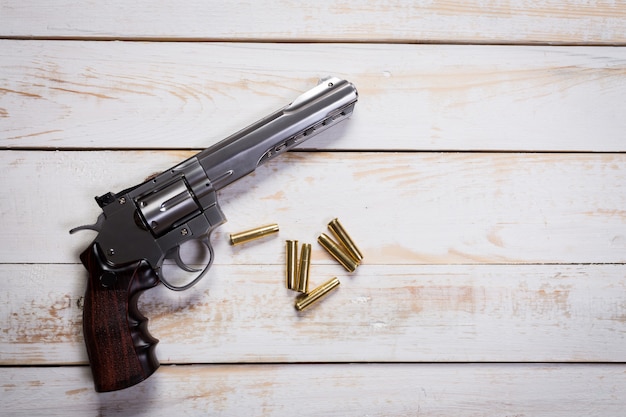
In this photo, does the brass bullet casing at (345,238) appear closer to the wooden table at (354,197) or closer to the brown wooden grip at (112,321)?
the wooden table at (354,197)

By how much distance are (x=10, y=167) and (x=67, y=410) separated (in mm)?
554

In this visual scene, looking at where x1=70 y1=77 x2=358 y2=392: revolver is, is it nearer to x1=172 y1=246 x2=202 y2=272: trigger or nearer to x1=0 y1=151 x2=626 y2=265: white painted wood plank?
x1=172 y1=246 x2=202 y2=272: trigger

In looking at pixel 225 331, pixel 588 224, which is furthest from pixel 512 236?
pixel 225 331

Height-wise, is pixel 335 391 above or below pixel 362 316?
below

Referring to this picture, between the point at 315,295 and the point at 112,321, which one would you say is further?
the point at 315,295

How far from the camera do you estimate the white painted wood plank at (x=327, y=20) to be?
1.20 meters

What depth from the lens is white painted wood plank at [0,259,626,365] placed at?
118 centimetres

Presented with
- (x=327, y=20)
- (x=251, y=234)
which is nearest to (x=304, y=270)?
(x=251, y=234)

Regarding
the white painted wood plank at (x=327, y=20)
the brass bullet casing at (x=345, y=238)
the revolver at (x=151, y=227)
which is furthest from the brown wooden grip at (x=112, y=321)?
the white painted wood plank at (x=327, y=20)

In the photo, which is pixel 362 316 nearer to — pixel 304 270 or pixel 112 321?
pixel 304 270

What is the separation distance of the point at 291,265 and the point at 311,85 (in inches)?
16.3

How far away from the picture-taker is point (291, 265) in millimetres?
1192

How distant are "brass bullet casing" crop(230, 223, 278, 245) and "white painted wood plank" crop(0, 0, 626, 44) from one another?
436mm

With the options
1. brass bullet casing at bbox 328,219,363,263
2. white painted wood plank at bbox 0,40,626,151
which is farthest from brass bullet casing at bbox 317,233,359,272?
white painted wood plank at bbox 0,40,626,151
